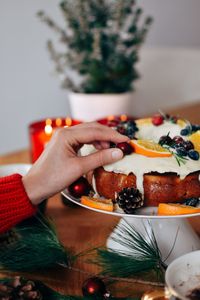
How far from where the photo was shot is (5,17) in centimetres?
213

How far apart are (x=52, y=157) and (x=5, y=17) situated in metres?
1.39

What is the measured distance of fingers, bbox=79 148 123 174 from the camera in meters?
0.87

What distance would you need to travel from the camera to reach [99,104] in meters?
1.78

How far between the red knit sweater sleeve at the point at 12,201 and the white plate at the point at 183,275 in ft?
1.09

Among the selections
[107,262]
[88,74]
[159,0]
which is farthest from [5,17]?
[107,262]

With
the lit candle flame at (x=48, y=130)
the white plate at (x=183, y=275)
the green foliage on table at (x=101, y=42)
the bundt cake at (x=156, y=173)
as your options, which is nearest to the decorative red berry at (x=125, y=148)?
the bundt cake at (x=156, y=173)

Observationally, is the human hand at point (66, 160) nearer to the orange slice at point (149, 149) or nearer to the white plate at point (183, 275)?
the orange slice at point (149, 149)

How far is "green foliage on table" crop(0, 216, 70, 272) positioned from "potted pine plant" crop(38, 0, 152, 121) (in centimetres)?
92

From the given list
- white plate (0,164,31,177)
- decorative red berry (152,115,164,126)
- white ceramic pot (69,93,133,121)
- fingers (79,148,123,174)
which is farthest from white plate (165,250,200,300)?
white ceramic pot (69,93,133,121)

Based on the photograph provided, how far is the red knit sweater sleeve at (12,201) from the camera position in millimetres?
911

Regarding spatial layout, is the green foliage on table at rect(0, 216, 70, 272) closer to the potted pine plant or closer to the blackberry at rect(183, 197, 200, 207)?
the blackberry at rect(183, 197, 200, 207)

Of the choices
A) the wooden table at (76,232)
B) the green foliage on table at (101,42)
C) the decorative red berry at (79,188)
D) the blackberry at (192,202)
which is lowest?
the wooden table at (76,232)

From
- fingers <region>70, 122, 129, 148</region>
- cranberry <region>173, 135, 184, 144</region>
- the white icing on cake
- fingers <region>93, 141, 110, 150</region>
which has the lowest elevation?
the white icing on cake

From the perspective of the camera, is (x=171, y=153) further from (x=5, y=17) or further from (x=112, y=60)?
(x=5, y=17)
